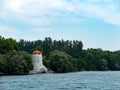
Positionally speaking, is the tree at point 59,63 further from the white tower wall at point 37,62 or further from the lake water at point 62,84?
the lake water at point 62,84

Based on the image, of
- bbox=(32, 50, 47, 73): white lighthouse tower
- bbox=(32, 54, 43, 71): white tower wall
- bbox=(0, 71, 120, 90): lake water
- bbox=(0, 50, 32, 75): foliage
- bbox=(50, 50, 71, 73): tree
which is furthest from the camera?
bbox=(32, 54, 43, 71): white tower wall

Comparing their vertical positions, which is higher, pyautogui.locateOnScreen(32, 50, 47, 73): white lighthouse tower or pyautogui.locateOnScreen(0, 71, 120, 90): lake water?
pyautogui.locateOnScreen(32, 50, 47, 73): white lighthouse tower

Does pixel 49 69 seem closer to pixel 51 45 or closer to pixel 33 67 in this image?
pixel 33 67

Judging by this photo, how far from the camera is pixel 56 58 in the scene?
132750mm

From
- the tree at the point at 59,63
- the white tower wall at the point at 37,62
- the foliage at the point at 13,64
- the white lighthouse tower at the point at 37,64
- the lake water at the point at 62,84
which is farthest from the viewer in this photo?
the white tower wall at the point at 37,62

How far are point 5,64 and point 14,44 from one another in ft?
90.6

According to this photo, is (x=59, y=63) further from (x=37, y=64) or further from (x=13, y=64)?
(x=13, y=64)

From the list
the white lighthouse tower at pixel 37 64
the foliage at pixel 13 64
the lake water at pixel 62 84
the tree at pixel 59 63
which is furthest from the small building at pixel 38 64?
the lake water at pixel 62 84

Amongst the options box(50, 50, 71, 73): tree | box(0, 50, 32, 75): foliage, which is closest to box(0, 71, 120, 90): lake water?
box(0, 50, 32, 75): foliage

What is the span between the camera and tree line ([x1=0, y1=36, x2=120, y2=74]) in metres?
117

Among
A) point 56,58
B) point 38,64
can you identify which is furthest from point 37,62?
point 56,58

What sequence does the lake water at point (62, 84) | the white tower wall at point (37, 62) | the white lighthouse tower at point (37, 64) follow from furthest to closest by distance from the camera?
the white tower wall at point (37, 62) → the white lighthouse tower at point (37, 64) → the lake water at point (62, 84)

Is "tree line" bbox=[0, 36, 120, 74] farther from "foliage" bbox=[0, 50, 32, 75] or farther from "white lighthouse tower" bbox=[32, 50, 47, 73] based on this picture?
"white lighthouse tower" bbox=[32, 50, 47, 73]

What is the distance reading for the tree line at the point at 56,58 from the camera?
117125 mm
